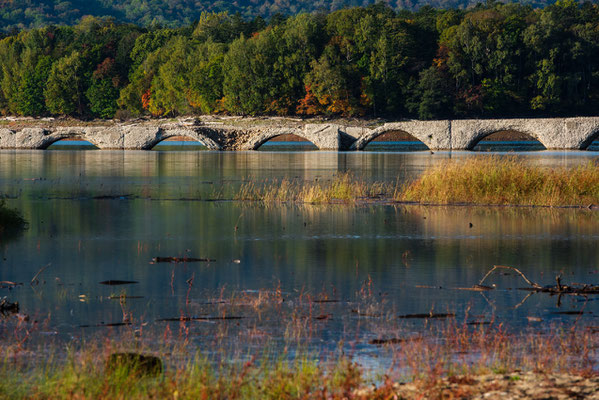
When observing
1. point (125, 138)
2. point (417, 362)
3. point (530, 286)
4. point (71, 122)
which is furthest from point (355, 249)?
point (71, 122)

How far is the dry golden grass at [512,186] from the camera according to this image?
20.4m

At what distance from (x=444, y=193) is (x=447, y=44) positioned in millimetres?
69077

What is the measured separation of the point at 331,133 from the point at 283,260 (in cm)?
4378

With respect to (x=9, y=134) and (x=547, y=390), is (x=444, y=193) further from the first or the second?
(x=9, y=134)

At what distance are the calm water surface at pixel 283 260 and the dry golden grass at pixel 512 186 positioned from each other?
3.87ft

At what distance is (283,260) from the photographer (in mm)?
12250

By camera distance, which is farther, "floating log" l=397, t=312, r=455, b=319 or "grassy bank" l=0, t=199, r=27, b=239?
"grassy bank" l=0, t=199, r=27, b=239

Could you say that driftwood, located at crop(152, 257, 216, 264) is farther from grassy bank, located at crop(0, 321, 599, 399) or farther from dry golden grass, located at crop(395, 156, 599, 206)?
dry golden grass, located at crop(395, 156, 599, 206)

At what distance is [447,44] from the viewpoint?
86.8 metres

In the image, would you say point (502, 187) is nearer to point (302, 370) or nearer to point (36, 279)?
point (36, 279)

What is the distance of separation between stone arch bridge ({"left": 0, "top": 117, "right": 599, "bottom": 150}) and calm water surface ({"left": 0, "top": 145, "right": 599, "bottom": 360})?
106ft

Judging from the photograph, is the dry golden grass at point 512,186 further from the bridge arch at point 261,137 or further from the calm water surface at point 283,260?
the bridge arch at point 261,137

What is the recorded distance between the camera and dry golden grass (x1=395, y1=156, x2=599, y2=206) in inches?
803

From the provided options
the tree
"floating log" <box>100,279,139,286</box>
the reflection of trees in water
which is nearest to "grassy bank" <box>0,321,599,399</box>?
"floating log" <box>100,279,139,286</box>
